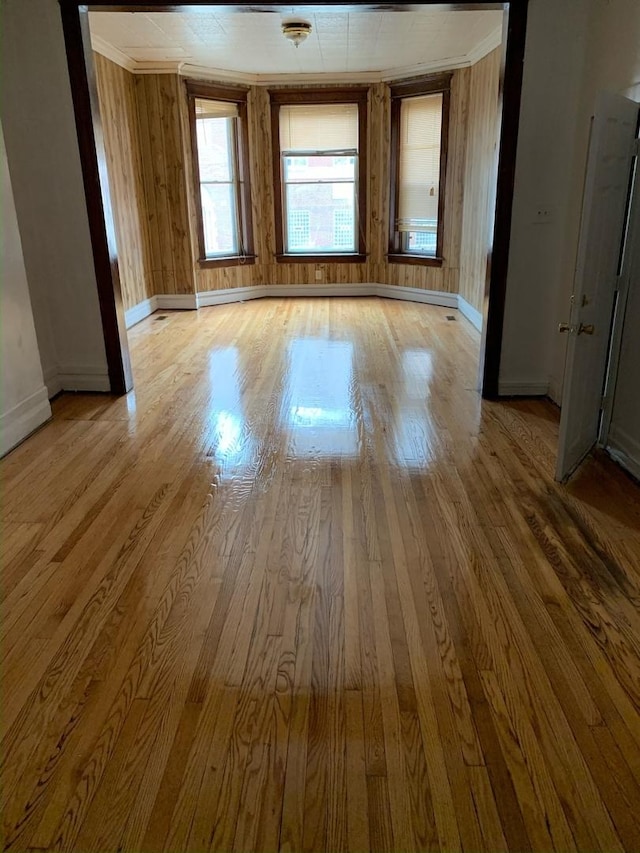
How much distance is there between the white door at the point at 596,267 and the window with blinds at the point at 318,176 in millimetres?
5450

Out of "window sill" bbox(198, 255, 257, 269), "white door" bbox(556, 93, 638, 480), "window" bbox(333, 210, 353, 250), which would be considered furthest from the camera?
"window" bbox(333, 210, 353, 250)

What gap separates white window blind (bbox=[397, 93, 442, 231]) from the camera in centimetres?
734

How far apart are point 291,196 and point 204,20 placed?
3153 millimetres

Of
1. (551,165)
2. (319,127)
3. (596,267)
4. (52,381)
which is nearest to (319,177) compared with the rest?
(319,127)

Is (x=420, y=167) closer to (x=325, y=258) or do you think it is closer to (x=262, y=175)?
(x=325, y=258)

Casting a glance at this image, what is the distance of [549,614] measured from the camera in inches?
87.5

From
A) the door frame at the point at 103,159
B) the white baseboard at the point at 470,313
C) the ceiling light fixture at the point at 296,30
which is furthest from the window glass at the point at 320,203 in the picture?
the door frame at the point at 103,159

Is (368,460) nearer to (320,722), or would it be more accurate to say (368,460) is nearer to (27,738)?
(320,722)

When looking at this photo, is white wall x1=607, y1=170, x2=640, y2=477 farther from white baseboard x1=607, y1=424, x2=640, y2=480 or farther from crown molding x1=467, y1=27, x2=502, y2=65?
crown molding x1=467, y1=27, x2=502, y2=65

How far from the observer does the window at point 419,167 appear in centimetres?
723

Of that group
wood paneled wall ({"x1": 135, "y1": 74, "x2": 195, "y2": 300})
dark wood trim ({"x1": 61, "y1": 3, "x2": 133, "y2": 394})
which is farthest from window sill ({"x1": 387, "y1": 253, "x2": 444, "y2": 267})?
dark wood trim ({"x1": 61, "y1": 3, "x2": 133, "y2": 394})

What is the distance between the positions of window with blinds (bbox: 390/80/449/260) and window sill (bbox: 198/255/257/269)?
1905mm

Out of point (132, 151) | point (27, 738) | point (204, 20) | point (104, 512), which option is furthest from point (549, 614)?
point (132, 151)

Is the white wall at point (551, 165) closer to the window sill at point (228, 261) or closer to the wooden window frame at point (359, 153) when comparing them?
the wooden window frame at point (359, 153)
